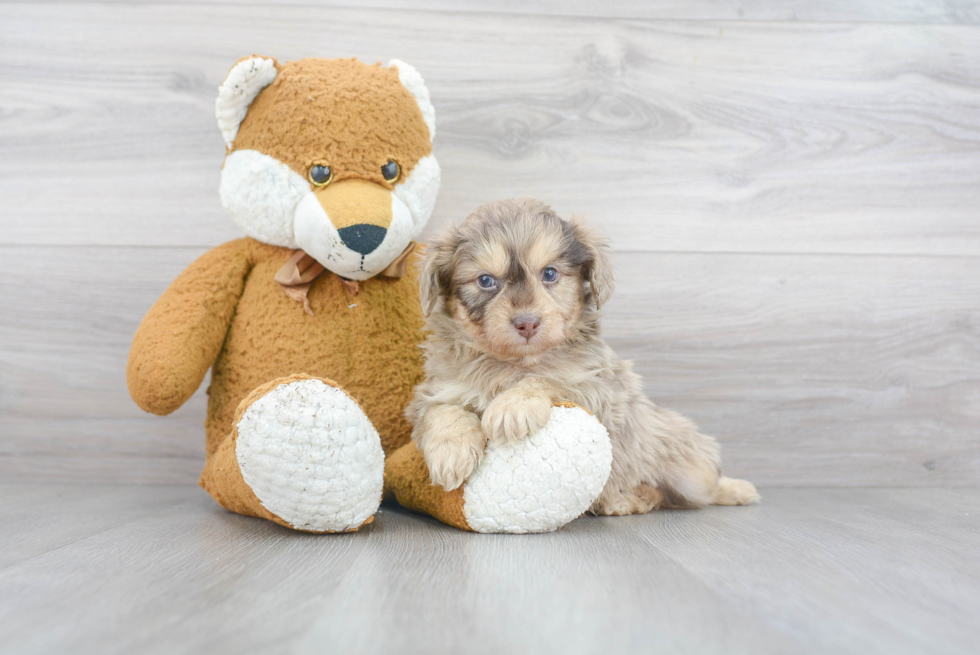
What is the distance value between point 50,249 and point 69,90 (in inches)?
17.8

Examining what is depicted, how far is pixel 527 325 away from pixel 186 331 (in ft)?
2.47

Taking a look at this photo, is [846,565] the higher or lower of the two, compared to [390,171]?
lower

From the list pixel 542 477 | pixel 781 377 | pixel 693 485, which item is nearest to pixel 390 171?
pixel 542 477

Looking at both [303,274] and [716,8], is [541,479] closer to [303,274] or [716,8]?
[303,274]

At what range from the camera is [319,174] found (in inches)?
56.9

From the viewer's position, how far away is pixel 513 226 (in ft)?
4.48

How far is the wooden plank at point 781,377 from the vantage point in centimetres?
196

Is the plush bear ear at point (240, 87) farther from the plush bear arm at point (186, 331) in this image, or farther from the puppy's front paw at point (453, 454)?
the puppy's front paw at point (453, 454)

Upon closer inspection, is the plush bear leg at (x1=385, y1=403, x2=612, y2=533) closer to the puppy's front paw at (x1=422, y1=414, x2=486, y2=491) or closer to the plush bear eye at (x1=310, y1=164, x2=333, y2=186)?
the puppy's front paw at (x1=422, y1=414, x2=486, y2=491)

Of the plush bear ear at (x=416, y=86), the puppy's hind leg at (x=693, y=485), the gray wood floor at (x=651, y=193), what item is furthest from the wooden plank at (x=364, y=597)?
the plush bear ear at (x=416, y=86)

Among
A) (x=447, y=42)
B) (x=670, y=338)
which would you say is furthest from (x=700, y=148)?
(x=447, y=42)

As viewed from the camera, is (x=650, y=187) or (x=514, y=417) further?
(x=650, y=187)

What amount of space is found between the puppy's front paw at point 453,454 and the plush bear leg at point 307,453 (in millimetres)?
104

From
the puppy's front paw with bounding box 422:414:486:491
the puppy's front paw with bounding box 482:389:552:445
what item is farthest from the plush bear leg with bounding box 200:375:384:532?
the puppy's front paw with bounding box 482:389:552:445
